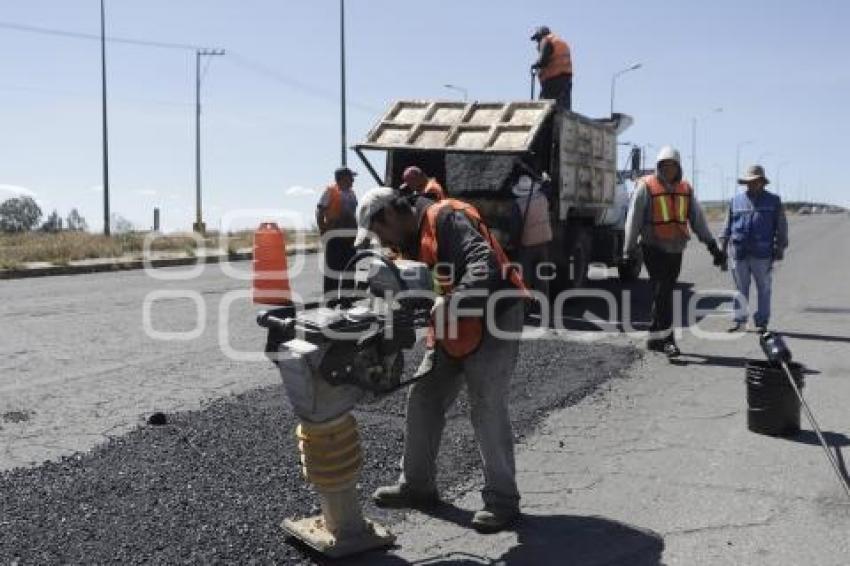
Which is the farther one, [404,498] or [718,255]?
[718,255]

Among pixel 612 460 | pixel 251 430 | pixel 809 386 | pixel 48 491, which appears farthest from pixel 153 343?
pixel 809 386

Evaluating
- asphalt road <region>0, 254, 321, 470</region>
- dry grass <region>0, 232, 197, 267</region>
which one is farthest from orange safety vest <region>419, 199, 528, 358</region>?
dry grass <region>0, 232, 197, 267</region>

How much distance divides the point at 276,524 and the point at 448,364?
3.58 ft

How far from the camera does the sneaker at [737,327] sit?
10.5 meters

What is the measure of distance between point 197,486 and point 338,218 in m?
6.67

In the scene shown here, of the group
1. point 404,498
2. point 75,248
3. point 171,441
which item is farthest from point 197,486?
point 75,248

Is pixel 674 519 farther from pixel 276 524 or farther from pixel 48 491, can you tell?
pixel 48 491

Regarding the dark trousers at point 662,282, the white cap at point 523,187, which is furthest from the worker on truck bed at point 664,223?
the white cap at point 523,187

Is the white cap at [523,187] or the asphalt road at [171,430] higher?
the white cap at [523,187]

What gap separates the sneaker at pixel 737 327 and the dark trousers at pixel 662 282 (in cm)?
186

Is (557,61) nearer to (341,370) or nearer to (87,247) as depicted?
(341,370)

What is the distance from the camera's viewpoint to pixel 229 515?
13.9ft

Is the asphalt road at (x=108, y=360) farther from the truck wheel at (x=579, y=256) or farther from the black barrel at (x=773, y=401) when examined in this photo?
the truck wheel at (x=579, y=256)

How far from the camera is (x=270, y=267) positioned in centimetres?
1223
